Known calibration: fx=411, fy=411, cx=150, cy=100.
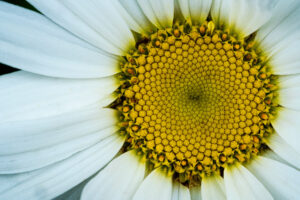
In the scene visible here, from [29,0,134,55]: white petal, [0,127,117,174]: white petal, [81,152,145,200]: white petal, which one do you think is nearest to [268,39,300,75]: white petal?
[29,0,134,55]: white petal

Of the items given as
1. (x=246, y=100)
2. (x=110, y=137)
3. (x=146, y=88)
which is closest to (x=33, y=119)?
(x=110, y=137)

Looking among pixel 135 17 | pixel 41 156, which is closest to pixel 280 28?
pixel 135 17

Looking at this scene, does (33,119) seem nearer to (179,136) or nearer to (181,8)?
(179,136)

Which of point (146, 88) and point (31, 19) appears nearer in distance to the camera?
point (31, 19)

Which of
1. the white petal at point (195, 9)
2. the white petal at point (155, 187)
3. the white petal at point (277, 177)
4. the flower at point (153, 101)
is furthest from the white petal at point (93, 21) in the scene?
the white petal at point (277, 177)

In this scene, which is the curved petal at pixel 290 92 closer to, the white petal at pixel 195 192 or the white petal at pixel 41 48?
the white petal at pixel 195 192

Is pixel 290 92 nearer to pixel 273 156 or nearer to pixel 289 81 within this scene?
pixel 289 81
